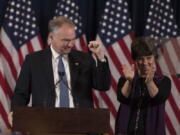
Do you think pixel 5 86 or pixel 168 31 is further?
pixel 168 31

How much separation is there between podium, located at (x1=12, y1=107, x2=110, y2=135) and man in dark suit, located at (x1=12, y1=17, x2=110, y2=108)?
2.62 ft

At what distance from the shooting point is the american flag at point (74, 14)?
199 inches

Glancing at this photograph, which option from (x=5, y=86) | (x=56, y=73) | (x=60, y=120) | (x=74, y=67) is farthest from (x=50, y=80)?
(x=5, y=86)

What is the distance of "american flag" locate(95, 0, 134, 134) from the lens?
5074 millimetres

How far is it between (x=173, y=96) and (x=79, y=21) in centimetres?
125

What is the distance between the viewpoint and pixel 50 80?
3.65m

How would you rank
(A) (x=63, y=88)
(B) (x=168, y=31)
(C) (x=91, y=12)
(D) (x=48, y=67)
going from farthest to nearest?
1. (C) (x=91, y=12)
2. (B) (x=168, y=31)
3. (D) (x=48, y=67)
4. (A) (x=63, y=88)

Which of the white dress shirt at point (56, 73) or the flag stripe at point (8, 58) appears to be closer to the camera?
the white dress shirt at point (56, 73)

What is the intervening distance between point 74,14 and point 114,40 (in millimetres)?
497

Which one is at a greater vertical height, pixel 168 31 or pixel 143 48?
pixel 143 48

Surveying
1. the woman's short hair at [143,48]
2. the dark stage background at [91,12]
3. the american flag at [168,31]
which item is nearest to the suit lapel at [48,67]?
the woman's short hair at [143,48]

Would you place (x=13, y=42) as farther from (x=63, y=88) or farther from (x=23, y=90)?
(x=63, y=88)

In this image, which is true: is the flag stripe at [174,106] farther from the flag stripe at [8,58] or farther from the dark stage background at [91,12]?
the flag stripe at [8,58]

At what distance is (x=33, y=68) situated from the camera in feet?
12.2
